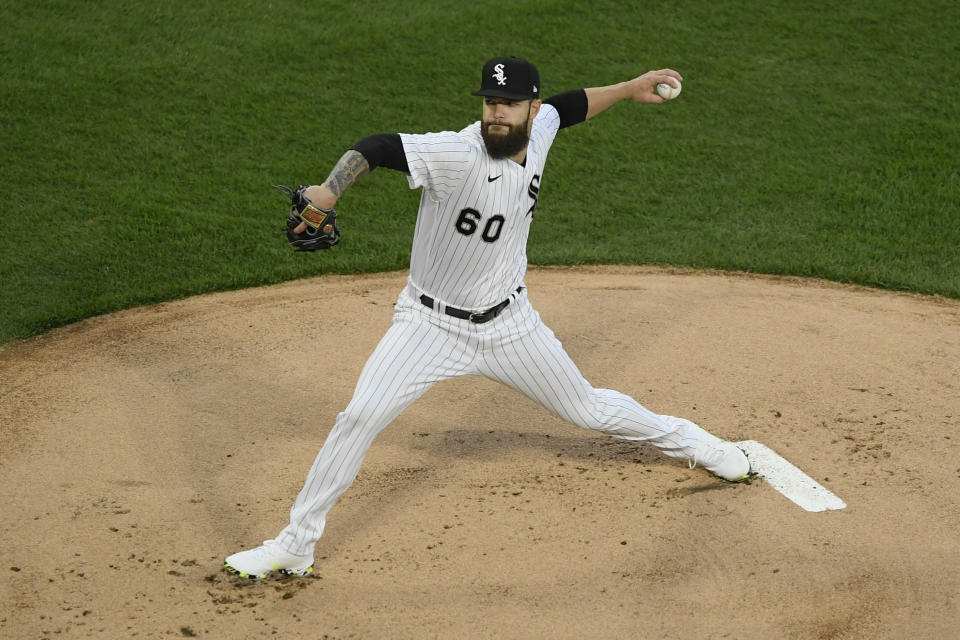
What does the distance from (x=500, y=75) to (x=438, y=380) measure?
1246 mm

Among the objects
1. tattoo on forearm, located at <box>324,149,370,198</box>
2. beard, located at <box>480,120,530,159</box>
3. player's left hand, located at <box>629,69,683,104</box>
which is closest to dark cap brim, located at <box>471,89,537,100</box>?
beard, located at <box>480,120,530,159</box>

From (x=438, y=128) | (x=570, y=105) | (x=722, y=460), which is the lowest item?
(x=722, y=460)

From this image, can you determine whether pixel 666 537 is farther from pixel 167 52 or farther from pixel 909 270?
pixel 167 52

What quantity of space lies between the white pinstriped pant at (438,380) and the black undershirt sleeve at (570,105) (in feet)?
3.02

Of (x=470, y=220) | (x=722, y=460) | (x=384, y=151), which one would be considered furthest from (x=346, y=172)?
(x=722, y=460)

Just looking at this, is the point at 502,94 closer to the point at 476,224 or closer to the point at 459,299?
the point at 476,224

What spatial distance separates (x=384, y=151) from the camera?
4.10 metres

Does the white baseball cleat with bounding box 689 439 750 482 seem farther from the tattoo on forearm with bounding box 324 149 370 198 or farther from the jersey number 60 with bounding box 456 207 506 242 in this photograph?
the tattoo on forearm with bounding box 324 149 370 198

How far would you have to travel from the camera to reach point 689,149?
1004 centimetres

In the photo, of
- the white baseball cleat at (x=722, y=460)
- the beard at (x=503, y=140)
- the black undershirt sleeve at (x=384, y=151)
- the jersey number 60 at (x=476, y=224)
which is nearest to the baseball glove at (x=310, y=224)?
the black undershirt sleeve at (x=384, y=151)

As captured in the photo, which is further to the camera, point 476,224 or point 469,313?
point 469,313

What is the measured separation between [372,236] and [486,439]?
3333 mm

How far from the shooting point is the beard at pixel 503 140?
437 centimetres

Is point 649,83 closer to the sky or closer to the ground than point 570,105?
closer to the sky
